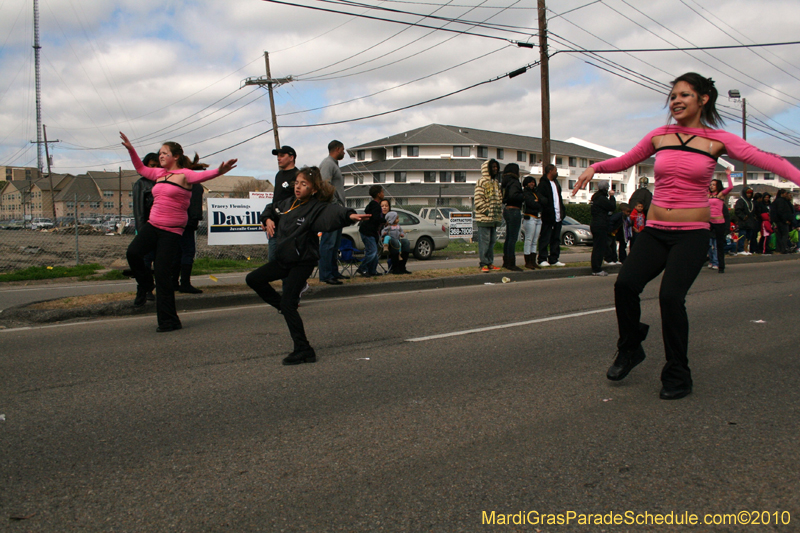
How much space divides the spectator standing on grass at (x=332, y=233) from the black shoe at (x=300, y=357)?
4551mm

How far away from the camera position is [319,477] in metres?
3.06

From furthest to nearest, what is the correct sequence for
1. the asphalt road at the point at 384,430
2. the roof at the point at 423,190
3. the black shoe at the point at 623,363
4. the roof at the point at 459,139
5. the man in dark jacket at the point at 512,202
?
the roof at the point at 459,139, the roof at the point at 423,190, the man in dark jacket at the point at 512,202, the black shoe at the point at 623,363, the asphalt road at the point at 384,430

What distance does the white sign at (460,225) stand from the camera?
869 inches

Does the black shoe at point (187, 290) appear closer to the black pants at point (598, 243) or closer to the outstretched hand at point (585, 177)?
the outstretched hand at point (585, 177)

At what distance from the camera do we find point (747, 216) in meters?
17.6

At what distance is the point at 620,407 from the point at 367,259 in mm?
7575

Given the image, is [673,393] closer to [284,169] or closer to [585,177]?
[585,177]

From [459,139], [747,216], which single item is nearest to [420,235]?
[747,216]

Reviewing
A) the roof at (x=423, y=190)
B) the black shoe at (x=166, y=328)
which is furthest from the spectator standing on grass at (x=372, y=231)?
the roof at (x=423, y=190)

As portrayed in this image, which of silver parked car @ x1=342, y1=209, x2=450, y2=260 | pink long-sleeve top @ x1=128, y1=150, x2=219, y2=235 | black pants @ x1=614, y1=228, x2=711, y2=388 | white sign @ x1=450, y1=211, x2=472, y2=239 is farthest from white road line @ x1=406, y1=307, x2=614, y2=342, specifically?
white sign @ x1=450, y1=211, x2=472, y2=239

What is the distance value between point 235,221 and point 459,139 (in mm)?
51374

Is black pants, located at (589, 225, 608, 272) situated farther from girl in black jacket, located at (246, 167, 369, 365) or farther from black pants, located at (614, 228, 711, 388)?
black pants, located at (614, 228, 711, 388)

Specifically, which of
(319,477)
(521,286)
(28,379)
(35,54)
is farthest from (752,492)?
(35,54)

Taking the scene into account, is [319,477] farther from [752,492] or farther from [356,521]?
[752,492]
